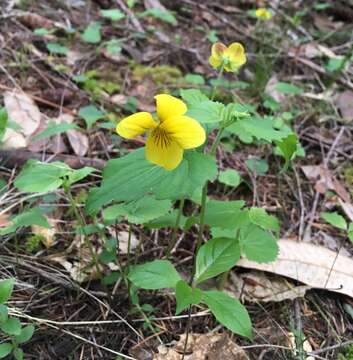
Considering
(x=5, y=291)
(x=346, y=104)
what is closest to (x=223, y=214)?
(x=5, y=291)

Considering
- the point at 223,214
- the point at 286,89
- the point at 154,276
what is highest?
the point at 223,214

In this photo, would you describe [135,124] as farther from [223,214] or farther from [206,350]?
[206,350]

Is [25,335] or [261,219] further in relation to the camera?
[261,219]

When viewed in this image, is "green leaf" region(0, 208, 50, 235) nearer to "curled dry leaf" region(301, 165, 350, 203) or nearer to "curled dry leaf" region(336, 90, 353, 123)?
"curled dry leaf" region(301, 165, 350, 203)

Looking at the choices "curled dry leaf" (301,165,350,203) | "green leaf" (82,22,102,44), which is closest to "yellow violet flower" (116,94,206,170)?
"curled dry leaf" (301,165,350,203)

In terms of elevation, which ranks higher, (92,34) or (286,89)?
(286,89)

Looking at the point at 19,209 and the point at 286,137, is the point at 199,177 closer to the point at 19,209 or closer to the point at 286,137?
the point at 286,137
